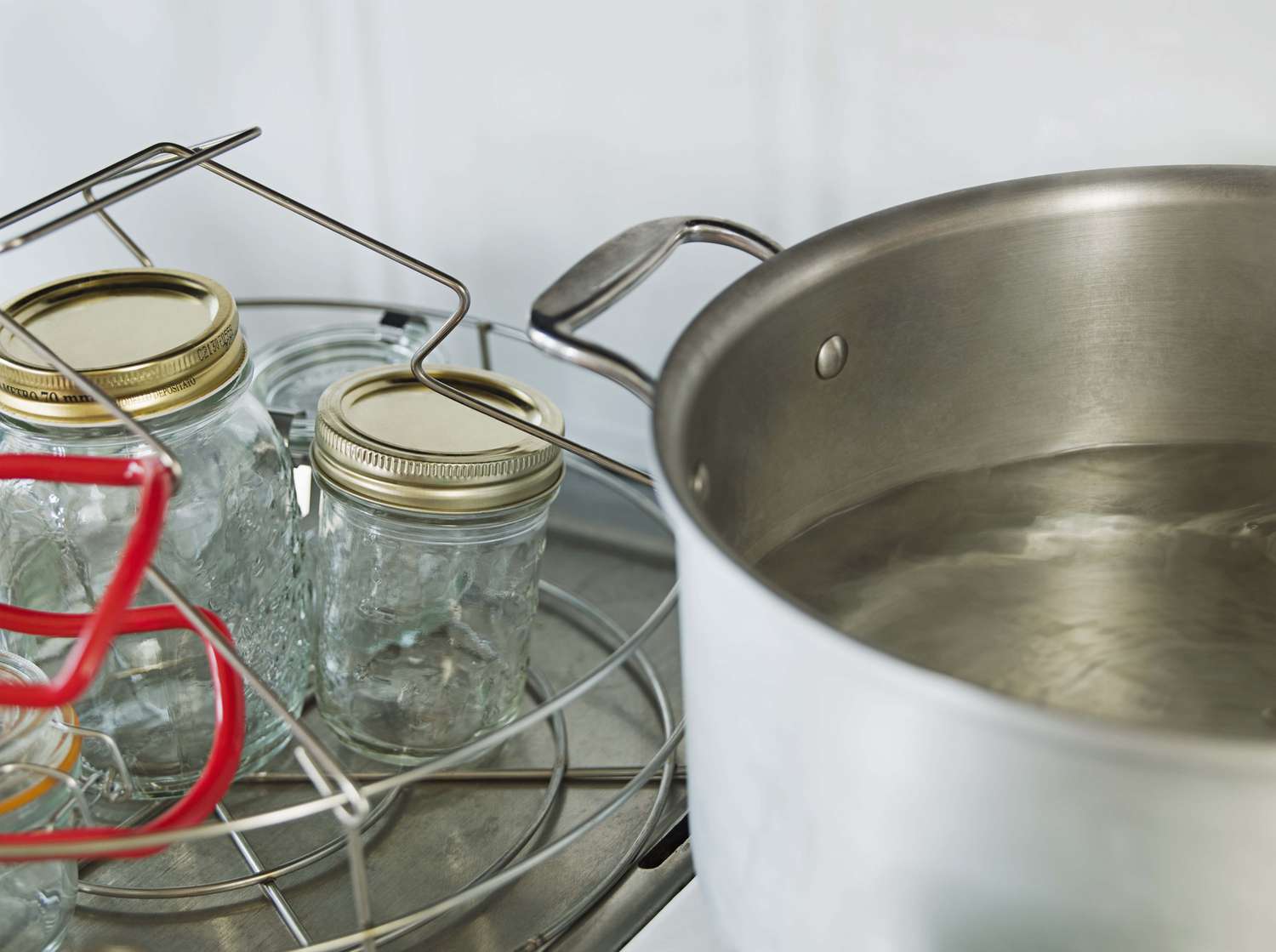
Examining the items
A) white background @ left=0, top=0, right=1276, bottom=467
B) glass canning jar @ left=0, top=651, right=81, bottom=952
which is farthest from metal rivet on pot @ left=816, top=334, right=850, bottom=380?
glass canning jar @ left=0, top=651, right=81, bottom=952

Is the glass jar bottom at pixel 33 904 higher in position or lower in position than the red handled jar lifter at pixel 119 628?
lower

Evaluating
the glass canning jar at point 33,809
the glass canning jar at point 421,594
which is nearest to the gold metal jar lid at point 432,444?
the glass canning jar at point 421,594

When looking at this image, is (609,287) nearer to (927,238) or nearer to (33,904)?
(927,238)

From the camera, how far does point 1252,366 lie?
1.48ft

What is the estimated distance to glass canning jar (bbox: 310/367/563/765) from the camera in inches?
17.9

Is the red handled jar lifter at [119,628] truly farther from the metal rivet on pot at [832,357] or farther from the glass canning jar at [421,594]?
the metal rivet on pot at [832,357]

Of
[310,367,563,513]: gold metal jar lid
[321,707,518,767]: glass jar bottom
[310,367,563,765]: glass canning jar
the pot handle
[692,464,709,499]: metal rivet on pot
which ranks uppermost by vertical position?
the pot handle

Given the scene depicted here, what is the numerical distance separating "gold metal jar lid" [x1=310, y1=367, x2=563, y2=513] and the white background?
0.42ft

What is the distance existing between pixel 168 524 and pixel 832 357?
214mm

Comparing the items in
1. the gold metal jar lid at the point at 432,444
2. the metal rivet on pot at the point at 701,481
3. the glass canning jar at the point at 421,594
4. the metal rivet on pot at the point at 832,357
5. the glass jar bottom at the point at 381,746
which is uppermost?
the metal rivet on pot at the point at 832,357

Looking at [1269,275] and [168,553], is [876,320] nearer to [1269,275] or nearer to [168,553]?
[1269,275]

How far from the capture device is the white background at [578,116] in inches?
18.2

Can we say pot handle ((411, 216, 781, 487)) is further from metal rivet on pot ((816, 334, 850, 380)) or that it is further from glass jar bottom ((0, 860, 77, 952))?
glass jar bottom ((0, 860, 77, 952))

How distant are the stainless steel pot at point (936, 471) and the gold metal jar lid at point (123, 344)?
131 millimetres
